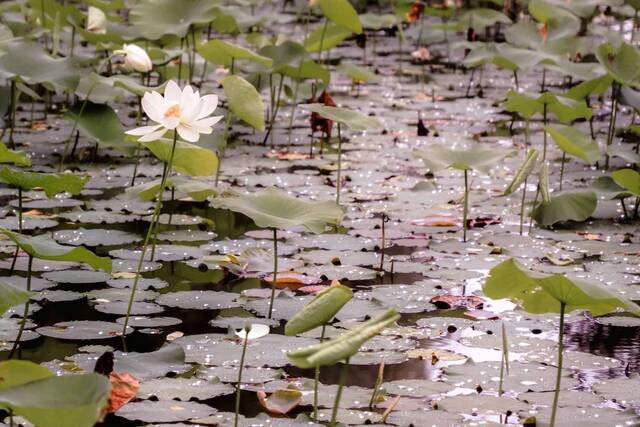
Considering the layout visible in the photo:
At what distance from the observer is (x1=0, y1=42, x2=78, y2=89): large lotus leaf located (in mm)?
3563

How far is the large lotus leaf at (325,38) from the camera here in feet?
14.9

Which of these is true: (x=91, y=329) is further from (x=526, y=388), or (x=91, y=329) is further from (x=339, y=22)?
(x=339, y=22)

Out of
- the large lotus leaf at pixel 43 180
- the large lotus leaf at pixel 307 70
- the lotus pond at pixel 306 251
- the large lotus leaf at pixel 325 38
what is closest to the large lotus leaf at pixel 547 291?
the lotus pond at pixel 306 251

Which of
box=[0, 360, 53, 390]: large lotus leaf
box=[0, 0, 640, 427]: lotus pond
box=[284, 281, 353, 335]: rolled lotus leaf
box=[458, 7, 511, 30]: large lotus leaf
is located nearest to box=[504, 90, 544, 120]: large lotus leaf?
box=[0, 0, 640, 427]: lotus pond

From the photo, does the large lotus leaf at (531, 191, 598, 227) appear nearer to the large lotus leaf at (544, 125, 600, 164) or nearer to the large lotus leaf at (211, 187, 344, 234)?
the large lotus leaf at (544, 125, 600, 164)

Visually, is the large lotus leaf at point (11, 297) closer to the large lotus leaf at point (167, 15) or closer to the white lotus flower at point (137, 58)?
the white lotus flower at point (137, 58)

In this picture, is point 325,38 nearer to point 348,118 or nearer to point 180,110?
point 348,118

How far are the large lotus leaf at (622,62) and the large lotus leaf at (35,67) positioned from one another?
166cm

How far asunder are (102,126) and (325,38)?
1.22 metres

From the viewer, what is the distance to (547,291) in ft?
5.80

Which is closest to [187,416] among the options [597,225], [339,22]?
[597,225]

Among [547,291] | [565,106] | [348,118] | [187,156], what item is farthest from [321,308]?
[565,106]

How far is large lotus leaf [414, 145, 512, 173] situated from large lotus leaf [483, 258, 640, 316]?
1203 mm

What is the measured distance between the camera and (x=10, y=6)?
18.2 ft
